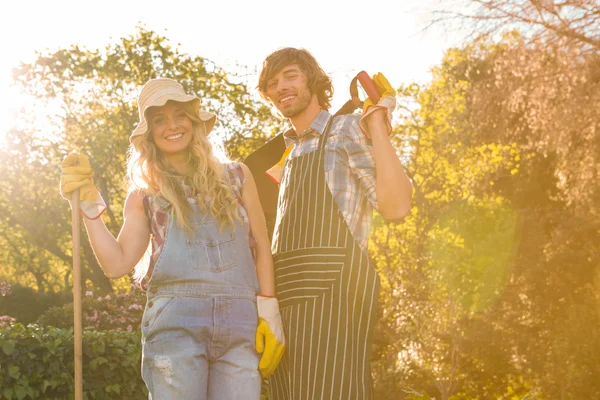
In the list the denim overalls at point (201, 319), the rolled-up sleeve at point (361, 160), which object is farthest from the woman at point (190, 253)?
the rolled-up sleeve at point (361, 160)

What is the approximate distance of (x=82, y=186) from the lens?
130 inches

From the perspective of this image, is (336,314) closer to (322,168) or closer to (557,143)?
(322,168)

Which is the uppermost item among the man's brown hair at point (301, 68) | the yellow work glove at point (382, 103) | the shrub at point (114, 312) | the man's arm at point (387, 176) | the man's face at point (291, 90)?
the shrub at point (114, 312)

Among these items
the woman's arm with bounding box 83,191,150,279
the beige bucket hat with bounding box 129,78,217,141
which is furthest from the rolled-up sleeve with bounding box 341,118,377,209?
the woman's arm with bounding box 83,191,150,279

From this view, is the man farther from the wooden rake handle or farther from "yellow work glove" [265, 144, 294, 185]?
the wooden rake handle

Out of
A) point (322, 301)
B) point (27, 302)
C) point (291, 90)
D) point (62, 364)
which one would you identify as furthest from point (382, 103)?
point (27, 302)

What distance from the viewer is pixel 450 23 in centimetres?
962

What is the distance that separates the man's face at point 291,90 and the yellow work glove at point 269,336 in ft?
2.77

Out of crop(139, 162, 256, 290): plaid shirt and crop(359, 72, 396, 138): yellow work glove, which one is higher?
crop(359, 72, 396, 138): yellow work glove

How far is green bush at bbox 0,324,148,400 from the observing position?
6.59 m

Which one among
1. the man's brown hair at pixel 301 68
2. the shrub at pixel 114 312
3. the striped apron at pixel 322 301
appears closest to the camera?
the striped apron at pixel 322 301

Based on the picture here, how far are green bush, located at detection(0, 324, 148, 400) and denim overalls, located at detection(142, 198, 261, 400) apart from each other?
4.19 metres

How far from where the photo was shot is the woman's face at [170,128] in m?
3.24

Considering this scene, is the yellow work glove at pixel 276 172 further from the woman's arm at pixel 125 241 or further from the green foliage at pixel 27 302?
the green foliage at pixel 27 302
